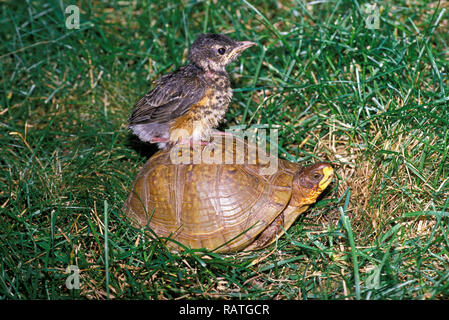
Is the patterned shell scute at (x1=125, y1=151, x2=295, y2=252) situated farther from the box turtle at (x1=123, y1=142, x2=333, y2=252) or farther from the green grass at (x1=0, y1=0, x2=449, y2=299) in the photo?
the green grass at (x1=0, y1=0, x2=449, y2=299)

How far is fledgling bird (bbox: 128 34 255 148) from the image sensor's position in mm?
4598

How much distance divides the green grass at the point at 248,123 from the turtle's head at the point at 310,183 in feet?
0.97

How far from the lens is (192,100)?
179 inches

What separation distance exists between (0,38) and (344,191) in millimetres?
5335

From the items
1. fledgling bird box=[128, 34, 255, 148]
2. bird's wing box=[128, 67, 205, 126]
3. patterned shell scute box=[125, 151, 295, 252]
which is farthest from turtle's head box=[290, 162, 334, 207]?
bird's wing box=[128, 67, 205, 126]

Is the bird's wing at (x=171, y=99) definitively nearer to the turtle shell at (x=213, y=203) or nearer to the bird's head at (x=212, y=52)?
the bird's head at (x=212, y=52)

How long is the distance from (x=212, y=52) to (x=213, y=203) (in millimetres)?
1690

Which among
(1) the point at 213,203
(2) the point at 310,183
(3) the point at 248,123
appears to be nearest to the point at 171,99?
(3) the point at 248,123

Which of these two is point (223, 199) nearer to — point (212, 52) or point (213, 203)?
point (213, 203)

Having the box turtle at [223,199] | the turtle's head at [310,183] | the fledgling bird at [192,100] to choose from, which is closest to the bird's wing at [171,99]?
the fledgling bird at [192,100]

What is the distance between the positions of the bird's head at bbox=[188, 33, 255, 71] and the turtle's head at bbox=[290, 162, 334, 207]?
150cm

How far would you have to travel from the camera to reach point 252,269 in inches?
157

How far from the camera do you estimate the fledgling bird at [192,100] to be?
460 cm
